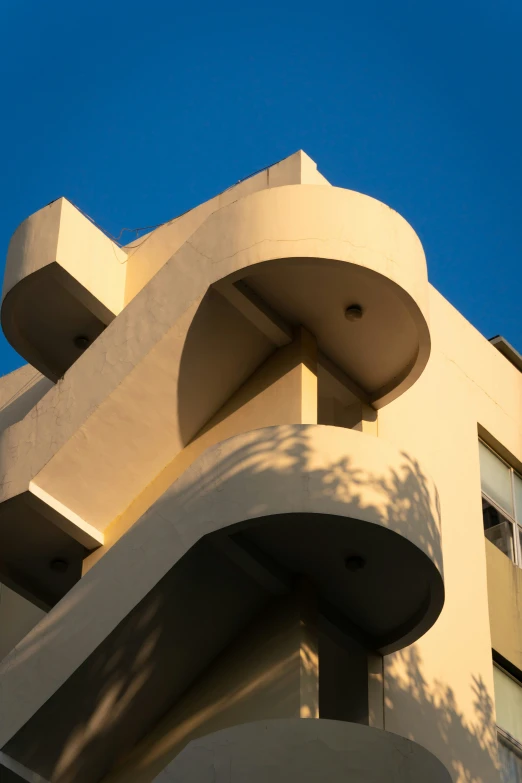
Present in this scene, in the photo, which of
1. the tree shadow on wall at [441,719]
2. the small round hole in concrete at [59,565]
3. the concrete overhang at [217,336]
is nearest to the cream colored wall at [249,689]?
the tree shadow on wall at [441,719]

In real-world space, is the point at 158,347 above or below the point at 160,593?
above

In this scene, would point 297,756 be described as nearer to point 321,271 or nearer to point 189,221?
point 321,271

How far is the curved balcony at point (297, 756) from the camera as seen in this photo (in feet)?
46.8

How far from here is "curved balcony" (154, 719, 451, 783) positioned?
14.3 meters

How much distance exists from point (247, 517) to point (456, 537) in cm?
569

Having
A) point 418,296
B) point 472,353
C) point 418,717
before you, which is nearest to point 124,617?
point 418,717

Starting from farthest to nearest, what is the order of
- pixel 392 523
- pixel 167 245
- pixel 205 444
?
1. pixel 167 245
2. pixel 205 444
3. pixel 392 523

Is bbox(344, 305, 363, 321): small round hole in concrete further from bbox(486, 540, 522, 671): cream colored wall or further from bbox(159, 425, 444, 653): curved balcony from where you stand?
bbox(486, 540, 522, 671): cream colored wall

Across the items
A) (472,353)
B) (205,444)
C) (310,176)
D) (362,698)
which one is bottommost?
(362,698)

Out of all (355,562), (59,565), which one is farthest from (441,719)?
(59,565)

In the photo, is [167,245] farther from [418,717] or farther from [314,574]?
[418,717]

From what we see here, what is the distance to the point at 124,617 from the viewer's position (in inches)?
627

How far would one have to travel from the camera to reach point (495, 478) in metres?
23.2

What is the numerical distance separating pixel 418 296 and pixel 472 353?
20.2 feet
